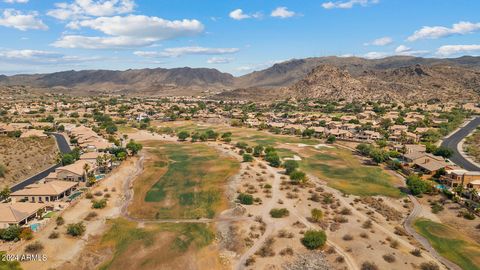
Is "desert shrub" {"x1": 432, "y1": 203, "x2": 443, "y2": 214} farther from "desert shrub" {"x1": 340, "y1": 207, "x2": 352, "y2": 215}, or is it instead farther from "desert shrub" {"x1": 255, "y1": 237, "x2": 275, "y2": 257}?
"desert shrub" {"x1": 255, "y1": 237, "x2": 275, "y2": 257}

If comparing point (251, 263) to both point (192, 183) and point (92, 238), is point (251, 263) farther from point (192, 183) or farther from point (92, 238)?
point (192, 183)

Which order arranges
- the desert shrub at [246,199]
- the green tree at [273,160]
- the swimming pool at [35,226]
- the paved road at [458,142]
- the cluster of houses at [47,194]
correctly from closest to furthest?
the swimming pool at [35,226]
the cluster of houses at [47,194]
the desert shrub at [246,199]
the green tree at [273,160]
the paved road at [458,142]

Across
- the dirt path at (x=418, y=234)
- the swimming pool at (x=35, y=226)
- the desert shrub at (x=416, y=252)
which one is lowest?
the dirt path at (x=418, y=234)

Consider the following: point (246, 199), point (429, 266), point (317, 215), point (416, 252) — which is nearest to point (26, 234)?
point (246, 199)

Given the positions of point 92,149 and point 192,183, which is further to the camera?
point 92,149

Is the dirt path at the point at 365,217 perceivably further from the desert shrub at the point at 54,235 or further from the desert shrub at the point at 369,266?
the desert shrub at the point at 54,235

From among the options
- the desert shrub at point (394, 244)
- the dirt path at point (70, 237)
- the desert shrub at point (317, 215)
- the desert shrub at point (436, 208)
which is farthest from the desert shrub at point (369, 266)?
the dirt path at point (70, 237)

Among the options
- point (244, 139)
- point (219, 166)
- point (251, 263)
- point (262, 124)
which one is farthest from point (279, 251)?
point (262, 124)
